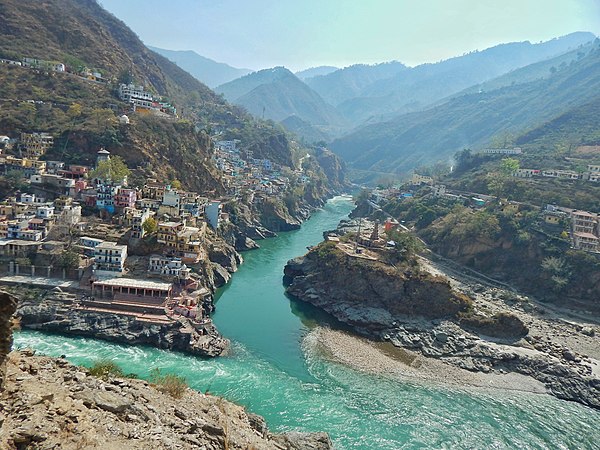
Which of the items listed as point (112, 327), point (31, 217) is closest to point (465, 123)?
point (31, 217)

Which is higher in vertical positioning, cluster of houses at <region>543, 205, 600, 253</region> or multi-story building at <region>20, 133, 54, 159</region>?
multi-story building at <region>20, 133, 54, 159</region>

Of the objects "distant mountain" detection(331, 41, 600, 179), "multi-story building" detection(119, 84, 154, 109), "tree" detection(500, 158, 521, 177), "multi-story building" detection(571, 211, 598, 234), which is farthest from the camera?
"distant mountain" detection(331, 41, 600, 179)

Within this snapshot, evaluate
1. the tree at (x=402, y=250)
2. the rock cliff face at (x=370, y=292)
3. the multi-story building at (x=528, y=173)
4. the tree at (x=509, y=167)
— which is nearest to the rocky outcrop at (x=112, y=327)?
the rock cliff face at (x=370, y=292)

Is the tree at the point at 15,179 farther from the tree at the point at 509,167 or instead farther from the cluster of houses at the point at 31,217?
the tree at the point at 509,167

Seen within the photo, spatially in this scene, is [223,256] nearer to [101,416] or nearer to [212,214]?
[212,214]

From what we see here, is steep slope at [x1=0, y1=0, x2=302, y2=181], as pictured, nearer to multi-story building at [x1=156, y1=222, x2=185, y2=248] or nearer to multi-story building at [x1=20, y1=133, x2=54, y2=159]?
multi-story building at [x1=20, y1=133, x2=54, y2=159]

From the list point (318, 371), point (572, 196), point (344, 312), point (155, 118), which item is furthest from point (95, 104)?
point (572, 196)

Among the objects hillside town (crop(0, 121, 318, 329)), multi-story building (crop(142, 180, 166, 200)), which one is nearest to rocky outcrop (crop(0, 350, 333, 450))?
hillside town (crop(0, 121, 318, 329))
